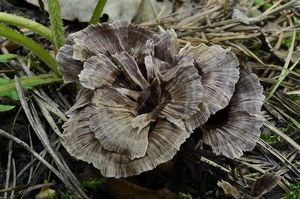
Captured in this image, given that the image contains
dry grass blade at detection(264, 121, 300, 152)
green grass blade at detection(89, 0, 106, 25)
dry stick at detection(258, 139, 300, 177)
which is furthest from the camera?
green grass blade at detection(89, 0, 106, 25)

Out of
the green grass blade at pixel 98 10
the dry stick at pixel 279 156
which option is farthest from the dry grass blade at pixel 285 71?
the green grass blade at pixel 98 10

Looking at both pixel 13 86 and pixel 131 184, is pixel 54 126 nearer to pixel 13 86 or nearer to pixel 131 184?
pixel 13 86

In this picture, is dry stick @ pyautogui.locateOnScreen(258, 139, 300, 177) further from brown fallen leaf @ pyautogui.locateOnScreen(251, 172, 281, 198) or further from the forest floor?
brown fallen leaf @ pyautogui.locateOnScreen(251, 172, 281, 198)

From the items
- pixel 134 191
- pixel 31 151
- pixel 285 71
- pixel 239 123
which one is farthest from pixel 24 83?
pixel 285 71

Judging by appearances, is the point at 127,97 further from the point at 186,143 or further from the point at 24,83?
the point at 24,83

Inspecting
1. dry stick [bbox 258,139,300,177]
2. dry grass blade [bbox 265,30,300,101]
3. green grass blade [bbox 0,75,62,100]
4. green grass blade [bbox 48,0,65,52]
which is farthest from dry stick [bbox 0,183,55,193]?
dry grass blade [bbox 265,30,300,101]

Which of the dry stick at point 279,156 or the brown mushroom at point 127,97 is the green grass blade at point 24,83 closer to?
the brown mushroom at point 127,97

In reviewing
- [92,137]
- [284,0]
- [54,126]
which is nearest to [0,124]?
[54,126]
